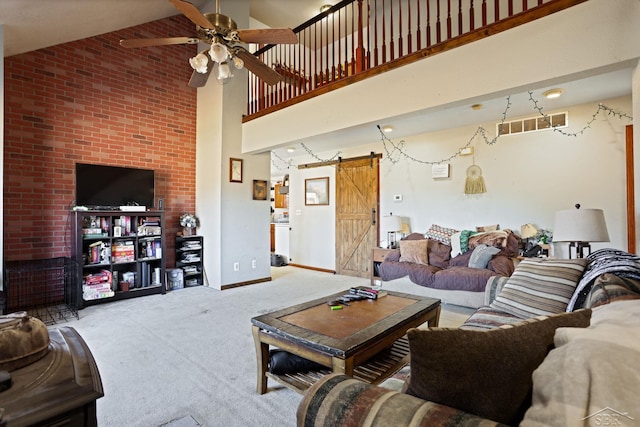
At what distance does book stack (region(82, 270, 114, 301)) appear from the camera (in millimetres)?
3783

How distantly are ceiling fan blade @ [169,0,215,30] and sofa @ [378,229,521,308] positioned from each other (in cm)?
345

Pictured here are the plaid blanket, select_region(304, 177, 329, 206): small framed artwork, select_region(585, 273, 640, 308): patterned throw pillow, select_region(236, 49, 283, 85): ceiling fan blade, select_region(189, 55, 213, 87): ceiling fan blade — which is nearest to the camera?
select_region(585, 273, 640, 308): patterned throw pillow

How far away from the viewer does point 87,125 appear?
13.9 feet

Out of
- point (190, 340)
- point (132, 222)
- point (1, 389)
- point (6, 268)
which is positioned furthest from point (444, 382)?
point (132, 222)

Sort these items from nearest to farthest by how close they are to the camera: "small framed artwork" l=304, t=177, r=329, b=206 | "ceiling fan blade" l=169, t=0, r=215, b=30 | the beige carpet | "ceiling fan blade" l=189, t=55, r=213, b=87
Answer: the beige carpet < "ceiling fan blade" l=169, t=0, r=215, b=30 < "ceiling fan blade" l=189, t=55, r=213, b=87 < "small framed artwork" l=304, t=177, r=329, b=206

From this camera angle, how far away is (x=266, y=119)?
4.62 m

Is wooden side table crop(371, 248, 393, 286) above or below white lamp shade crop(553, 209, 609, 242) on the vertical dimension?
below

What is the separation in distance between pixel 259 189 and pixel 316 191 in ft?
4.99

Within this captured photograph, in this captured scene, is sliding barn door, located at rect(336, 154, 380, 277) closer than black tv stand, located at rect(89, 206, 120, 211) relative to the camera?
No

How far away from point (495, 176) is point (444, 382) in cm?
437

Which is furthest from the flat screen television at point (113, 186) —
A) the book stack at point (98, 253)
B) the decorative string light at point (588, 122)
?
the decorative string light at point (588, 122)

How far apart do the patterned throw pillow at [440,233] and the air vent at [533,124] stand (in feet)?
5.02

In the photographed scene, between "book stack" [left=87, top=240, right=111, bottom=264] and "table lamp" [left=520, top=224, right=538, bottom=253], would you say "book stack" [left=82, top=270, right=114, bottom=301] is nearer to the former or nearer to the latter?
"book stack" [left=87, top=240, right=111, bottom=264]

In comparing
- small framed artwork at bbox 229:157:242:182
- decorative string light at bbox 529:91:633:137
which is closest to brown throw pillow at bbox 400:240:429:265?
decorative string light at bbox 529:91:633:137
